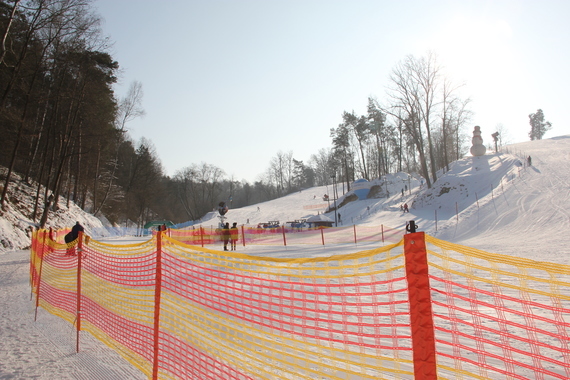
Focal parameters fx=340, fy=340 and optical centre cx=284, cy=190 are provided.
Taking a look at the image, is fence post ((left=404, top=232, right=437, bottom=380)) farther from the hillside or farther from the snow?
the hillside

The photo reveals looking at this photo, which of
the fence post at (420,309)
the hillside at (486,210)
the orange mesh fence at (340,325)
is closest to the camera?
the fence post at (420,309)

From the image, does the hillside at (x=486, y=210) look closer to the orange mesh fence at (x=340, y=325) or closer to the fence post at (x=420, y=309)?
the orange mesh fence at (x=340, y=325)

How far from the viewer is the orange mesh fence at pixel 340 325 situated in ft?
7.12

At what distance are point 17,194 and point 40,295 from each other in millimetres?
18010

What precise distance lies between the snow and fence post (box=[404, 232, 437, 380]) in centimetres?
347

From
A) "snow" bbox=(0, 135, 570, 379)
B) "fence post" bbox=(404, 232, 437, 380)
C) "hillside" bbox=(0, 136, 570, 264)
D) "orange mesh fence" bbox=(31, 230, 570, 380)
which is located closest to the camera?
"fence post" bbox=(404, 232, 437, 380)

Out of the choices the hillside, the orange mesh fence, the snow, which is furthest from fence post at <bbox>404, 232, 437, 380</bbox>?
the hillside

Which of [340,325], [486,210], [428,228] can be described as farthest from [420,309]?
[486,210]

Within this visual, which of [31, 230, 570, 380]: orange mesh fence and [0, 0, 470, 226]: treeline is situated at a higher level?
[0, 0, 470, 226]: treeline

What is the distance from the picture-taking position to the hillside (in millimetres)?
17000

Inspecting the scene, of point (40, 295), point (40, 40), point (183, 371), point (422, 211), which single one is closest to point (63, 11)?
point (40, 40)

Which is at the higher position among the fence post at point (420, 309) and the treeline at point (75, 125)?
the treeline at point (75, 125)

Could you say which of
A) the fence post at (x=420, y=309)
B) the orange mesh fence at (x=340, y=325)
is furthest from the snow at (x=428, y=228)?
the fence post at (x=420, y=309)

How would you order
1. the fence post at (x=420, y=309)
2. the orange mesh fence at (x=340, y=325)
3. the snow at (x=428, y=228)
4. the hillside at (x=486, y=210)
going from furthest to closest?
the hillside at (x=486, y=210) < the snow at (x=428, y=228) < the orange mesh fence at (x=340, y=325) < the fence post at (x=420, y=309)
